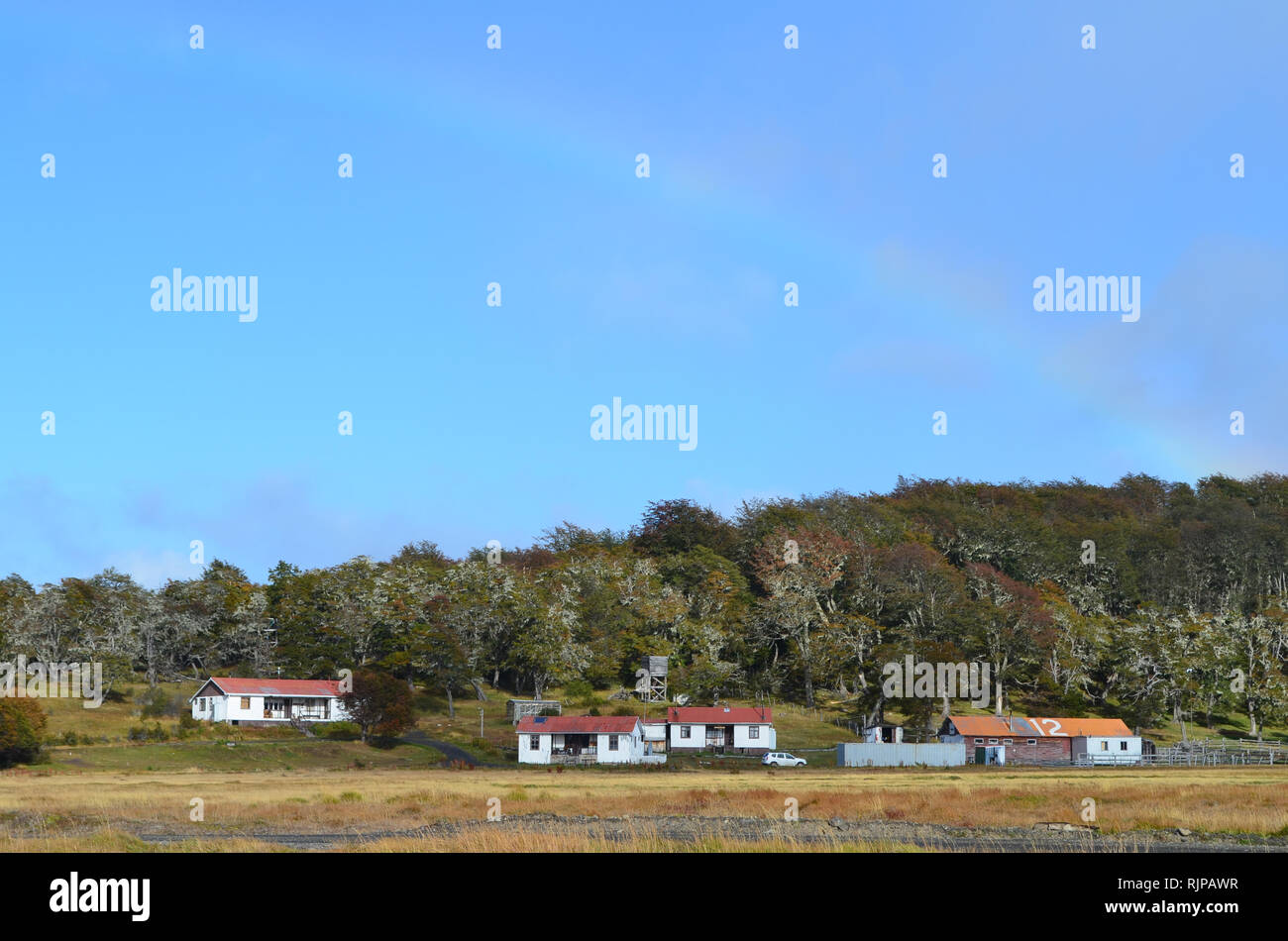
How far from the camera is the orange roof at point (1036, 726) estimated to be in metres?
85.2

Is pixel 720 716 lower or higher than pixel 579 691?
lower

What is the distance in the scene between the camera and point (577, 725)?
271 ft

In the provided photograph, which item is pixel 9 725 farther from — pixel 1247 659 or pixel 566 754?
pixel 1247 659

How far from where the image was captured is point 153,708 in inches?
3610

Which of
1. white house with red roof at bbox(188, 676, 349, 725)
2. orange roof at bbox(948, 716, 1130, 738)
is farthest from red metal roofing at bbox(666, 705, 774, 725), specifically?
white house with red roof at bbox(188, 676, 349, 725)

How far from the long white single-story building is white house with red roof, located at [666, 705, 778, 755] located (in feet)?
18.3

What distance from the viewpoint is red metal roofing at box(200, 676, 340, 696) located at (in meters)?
92.9

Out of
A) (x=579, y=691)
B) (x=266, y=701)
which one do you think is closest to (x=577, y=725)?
(x=579, y=691)

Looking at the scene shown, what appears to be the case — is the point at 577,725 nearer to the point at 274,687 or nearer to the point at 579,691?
the point at 579,691

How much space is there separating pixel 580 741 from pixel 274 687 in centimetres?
2992

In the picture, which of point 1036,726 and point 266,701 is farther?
point 266,701

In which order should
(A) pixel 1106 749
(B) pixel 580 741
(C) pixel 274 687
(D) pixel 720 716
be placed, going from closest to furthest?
(B) pixel 580 741 → (A) pixel 1106 749 → (D) pixel 720 716 → (C) pixel 274 687
